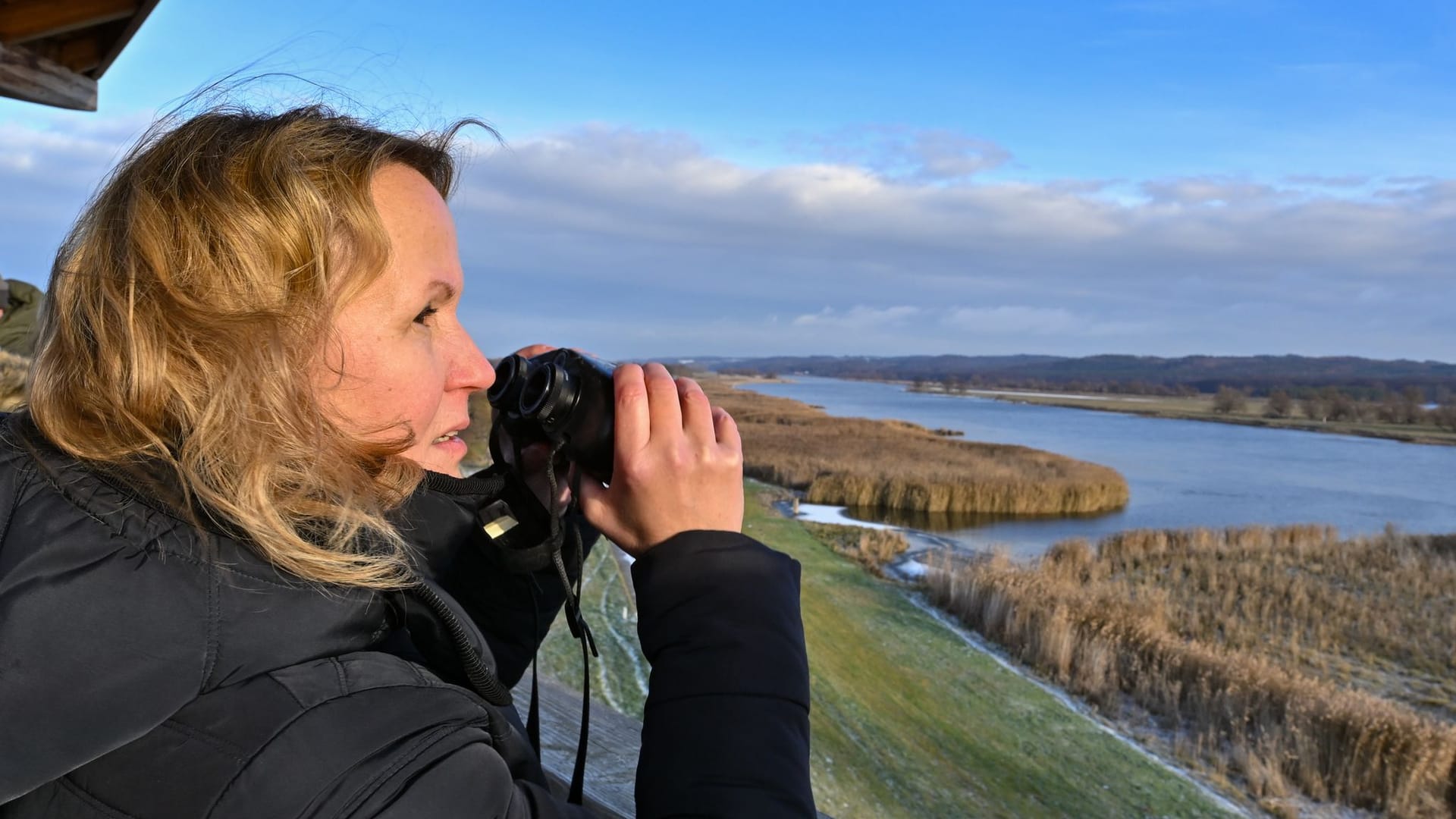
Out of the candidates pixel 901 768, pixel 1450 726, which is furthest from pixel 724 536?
pixel 1450 726

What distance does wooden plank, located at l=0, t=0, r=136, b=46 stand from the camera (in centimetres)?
377

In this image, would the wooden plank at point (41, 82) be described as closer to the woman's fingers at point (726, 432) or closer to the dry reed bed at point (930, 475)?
the woman's fingers at point (726, 432)

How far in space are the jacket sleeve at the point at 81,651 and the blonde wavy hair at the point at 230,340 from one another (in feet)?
0.31

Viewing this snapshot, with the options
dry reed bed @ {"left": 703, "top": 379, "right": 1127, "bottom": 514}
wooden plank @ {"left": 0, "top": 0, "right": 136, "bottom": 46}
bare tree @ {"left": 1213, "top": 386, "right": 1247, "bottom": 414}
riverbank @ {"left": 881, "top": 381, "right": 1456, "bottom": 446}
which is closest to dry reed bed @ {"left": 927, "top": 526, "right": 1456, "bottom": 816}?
dry reed bed @ {"left": 703, "top": 379, "right": 1127, "bottom": 514}

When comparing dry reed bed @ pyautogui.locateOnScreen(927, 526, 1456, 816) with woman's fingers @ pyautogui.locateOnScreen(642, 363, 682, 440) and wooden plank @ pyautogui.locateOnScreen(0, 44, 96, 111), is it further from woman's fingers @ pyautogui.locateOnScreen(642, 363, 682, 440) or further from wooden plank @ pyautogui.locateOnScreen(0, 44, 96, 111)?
wooden plank @ pyautogui.locateOnScreen(0, 44, 96, 111)

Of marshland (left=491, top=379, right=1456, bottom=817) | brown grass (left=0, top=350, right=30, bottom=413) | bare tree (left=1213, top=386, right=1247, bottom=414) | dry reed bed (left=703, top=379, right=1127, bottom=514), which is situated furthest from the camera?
bare tree (left=1213, top=386, right=1247, bottom=414)

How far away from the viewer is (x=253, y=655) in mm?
798

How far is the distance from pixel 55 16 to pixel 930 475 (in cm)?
2427

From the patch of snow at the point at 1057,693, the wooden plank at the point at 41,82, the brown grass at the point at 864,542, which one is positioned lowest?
the brown grass at the point at 864,542

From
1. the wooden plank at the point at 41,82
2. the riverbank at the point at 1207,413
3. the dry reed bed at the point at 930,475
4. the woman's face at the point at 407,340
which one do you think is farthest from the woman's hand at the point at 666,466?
the riverbank at the point at 1207,413

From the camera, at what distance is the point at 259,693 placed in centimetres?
79

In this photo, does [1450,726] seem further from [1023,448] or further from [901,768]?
[1023,448]

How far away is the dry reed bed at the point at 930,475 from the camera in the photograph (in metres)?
24.3

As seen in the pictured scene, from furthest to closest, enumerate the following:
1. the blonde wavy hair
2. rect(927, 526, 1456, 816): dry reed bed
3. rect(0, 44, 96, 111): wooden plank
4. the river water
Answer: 1. the river water
2. rect(927, 526, 1456, 816): dry reed bed
3. rect(0, 44, 96, 111): wooden plank
4. the blonde wavy hair
